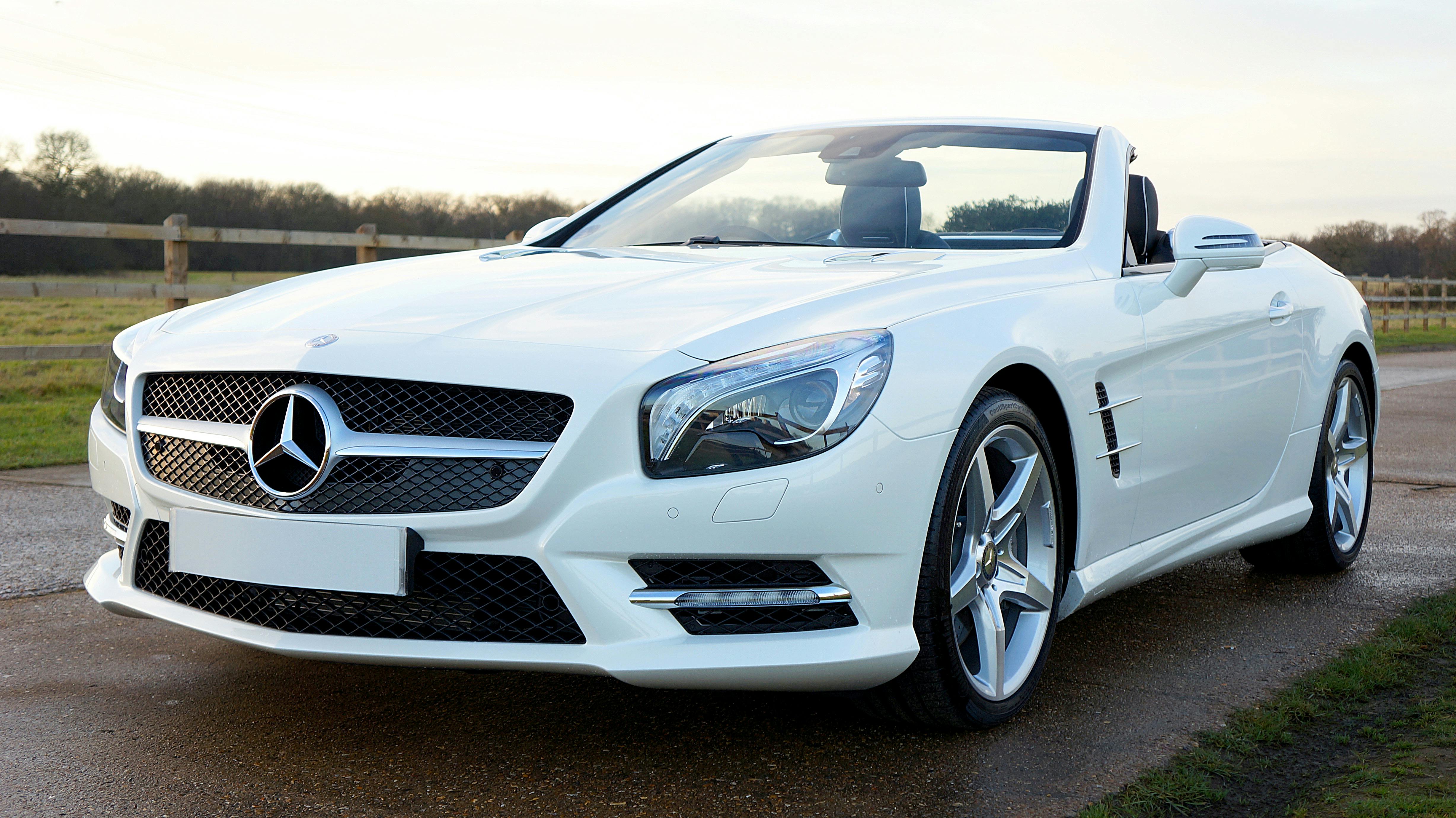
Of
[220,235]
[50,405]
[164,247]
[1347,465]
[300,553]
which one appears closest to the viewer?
[300,553]

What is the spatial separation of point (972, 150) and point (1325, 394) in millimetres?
1521

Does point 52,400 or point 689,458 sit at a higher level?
point 689,458

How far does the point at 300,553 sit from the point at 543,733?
0.69m

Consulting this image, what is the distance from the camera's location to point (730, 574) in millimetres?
2322

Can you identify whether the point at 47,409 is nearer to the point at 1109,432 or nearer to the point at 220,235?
the point at 220,235

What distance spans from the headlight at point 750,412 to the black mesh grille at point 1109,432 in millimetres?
880

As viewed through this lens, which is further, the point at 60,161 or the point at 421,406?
the point at 60,161

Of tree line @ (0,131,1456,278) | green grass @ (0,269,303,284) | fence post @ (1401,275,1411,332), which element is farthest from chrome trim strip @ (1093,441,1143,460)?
fence post @ (1401,275,1411,332)

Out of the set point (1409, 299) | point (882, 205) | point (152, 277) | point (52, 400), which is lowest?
point (52, 400)

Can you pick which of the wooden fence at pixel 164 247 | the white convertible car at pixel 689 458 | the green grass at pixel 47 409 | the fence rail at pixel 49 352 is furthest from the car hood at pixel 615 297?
the fence rail at pixel 49 352

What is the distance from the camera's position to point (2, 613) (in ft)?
12.2

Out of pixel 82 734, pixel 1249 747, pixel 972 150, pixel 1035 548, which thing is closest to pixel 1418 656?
pixel 1249 747

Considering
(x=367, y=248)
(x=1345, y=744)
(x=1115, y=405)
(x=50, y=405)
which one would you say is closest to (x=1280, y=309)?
(x=1115, y=405)

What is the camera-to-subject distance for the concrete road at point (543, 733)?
7.78 ft
